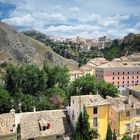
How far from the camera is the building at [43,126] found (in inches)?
1735

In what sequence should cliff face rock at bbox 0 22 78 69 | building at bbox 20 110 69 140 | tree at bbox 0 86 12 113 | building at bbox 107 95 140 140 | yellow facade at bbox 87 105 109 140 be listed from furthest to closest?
cliff face rock at bbox 0 22 78 69, tree at bbox 0 86 12 113, building at bbox 107 95 140 140, yellow facade at bbox 87 105 109 140, building at bbox 20 110 69 140

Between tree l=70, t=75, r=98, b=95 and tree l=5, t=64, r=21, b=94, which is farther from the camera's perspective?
tree l=5, t=64, r=21, b=94

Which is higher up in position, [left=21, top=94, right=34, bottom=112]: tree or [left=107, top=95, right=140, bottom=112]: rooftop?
[left=107, top=95, right=140, bottom=112]: rooftop

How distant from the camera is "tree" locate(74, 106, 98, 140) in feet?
143

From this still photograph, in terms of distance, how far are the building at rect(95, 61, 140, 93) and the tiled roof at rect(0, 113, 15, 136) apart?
3025 inches

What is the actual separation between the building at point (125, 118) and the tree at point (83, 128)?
20.5 ft

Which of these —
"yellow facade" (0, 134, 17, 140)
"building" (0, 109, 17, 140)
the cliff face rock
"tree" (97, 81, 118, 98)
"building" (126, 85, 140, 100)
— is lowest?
"yellow facade" (0, 134, 17, 140)

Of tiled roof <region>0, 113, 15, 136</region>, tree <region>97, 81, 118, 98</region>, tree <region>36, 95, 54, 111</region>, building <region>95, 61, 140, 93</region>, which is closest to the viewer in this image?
tiled roof <region>0, 113, 15, 136</region>

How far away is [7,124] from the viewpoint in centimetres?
4338

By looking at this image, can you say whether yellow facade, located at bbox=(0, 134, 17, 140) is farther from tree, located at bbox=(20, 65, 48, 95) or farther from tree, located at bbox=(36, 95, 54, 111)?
tree, located at bbox=(20, 65, 48, 95)

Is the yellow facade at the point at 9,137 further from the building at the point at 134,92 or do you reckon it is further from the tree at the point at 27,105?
the building at the point at 134,92

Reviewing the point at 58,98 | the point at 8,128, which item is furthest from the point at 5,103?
the point at 8,128

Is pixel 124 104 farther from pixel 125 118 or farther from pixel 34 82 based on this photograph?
pixel 34 82

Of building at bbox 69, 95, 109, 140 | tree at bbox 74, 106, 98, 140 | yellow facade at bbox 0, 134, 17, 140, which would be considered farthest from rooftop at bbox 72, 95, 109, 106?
yellow facade at bbox 0, 134, 17, 140
